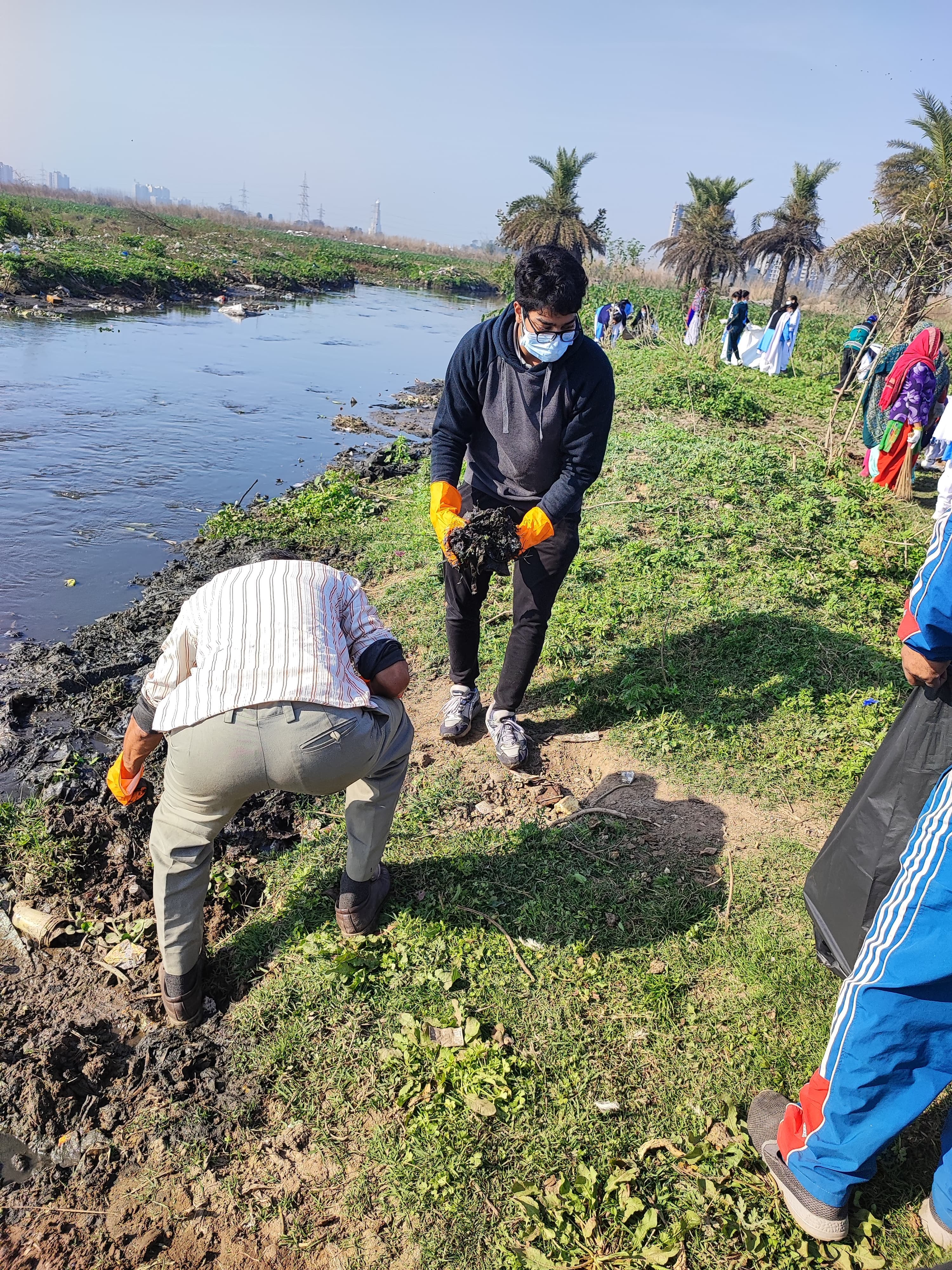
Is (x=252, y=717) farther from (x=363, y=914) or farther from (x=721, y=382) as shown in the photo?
(x=721, y=382)

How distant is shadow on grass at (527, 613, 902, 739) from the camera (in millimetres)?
4133

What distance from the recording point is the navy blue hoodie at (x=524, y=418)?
3.33 m

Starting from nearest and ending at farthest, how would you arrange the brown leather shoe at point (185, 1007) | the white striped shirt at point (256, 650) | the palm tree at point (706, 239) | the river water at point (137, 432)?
1. the white striped shirt at point (256, 650)
2. the brown leather shoe at point (185, 1007)
3. the river water at point (137, 432)
4. the palm tree at point (706, 239)

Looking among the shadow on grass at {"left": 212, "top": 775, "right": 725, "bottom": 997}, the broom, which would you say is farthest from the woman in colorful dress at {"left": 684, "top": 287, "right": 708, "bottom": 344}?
the shadow on grass at {"left": 212, "top": 775, "right": 725, "bottom": 997}

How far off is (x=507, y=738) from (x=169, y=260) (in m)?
29.4


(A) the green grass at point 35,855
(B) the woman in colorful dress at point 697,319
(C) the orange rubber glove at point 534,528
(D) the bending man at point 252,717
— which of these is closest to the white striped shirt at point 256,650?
(D) the bending man at point 252,717

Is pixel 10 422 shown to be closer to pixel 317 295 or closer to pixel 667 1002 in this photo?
pixel 667 1002

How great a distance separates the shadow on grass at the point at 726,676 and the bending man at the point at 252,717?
6.01 feet

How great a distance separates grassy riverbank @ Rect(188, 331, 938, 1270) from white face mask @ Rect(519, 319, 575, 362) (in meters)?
1.79

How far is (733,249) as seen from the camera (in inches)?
1054

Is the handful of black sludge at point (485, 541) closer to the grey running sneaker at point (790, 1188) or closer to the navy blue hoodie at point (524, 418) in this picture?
the navy blue hoodie at point (524, 418)

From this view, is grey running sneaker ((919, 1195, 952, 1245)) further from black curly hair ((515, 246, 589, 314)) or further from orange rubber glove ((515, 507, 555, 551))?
black curly hair ((515, 246, 589, 314))

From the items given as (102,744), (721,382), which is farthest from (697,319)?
(102,744)

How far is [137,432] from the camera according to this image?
32.8 ft
